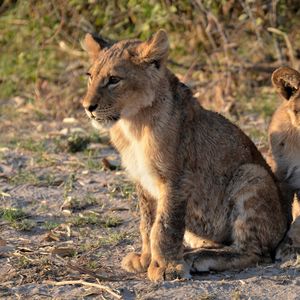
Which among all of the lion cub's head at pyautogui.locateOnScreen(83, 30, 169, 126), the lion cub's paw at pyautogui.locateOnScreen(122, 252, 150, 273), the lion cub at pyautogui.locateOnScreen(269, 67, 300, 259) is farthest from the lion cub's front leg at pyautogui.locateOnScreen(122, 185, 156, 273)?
the lion cub at pyautogui.locateOnScreen(269, 67, 300, 259)

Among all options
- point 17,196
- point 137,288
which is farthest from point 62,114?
point 137,288

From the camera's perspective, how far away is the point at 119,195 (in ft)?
25.1

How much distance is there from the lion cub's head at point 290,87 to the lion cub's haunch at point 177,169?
542 mm

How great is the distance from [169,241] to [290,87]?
1767mm

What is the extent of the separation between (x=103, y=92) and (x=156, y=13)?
5.66m

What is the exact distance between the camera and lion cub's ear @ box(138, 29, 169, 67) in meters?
5.59

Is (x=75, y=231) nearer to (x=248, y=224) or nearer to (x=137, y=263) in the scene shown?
(x=137, y=263)

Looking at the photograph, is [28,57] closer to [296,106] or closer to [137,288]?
[296,106]

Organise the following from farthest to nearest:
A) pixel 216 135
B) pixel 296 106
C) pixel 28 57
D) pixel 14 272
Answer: pixel 28 57 → pixel 296 106 → pixel 216 135 → pixel 14 272

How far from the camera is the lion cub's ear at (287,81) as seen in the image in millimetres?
6328

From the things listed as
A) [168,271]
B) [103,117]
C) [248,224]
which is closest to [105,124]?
[103,117]

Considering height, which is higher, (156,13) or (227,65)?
(156,13)

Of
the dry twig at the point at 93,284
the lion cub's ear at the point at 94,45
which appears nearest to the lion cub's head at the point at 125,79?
the lion cub's ear at the point at 94,45

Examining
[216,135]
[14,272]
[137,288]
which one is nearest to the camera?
[137,288]
